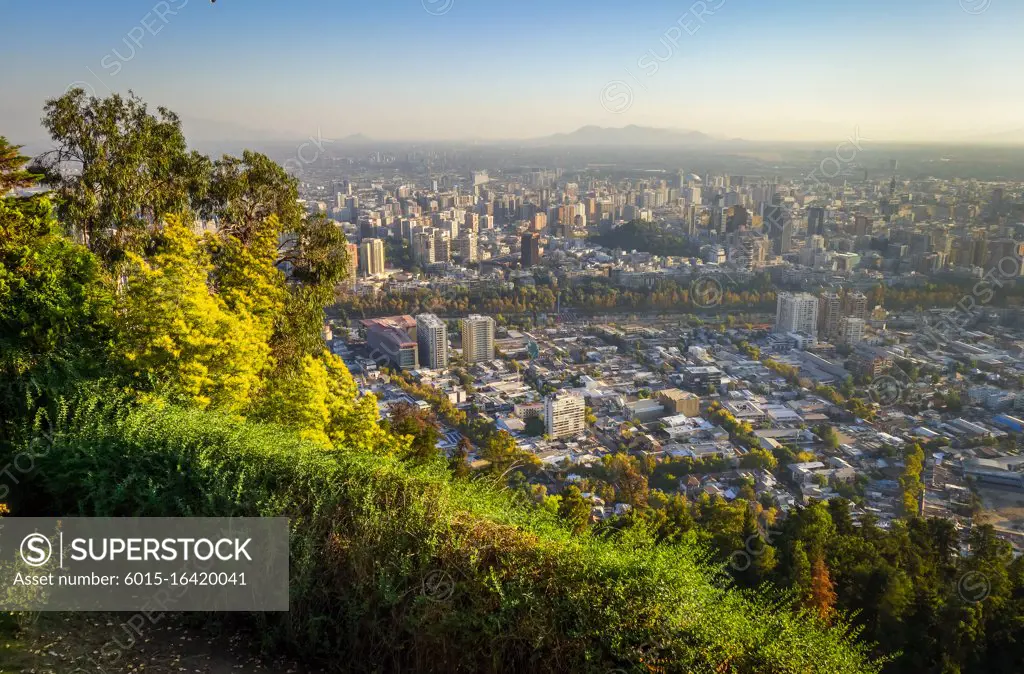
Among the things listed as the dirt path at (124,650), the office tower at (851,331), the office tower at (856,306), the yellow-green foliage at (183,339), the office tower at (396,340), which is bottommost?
the office tower at (396,340)

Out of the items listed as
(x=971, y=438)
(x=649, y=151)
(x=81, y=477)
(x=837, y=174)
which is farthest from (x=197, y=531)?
(x=649, y=151)

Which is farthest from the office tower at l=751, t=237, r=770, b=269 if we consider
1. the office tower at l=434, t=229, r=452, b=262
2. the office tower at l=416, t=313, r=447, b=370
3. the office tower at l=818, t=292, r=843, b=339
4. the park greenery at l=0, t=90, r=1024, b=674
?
the park greenery at l=0, t=90, r=1024, b=674

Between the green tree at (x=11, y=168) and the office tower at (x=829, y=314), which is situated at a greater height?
the green tree at (x=11, y=168)

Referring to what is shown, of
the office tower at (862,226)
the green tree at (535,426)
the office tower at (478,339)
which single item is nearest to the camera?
the green tree at (535,426)

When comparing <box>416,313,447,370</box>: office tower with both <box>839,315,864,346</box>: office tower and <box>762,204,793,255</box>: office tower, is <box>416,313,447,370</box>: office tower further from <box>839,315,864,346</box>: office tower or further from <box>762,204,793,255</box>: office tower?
<box>762,204,793,255</box>: office tower

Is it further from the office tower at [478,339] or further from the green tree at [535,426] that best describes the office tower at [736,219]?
the green tree at [535,426]

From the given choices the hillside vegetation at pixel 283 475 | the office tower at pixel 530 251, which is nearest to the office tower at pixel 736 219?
the office tower at pixel 530 251

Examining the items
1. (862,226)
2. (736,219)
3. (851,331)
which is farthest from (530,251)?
(851,331)

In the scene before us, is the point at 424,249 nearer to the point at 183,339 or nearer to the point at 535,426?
the point at 535,426
